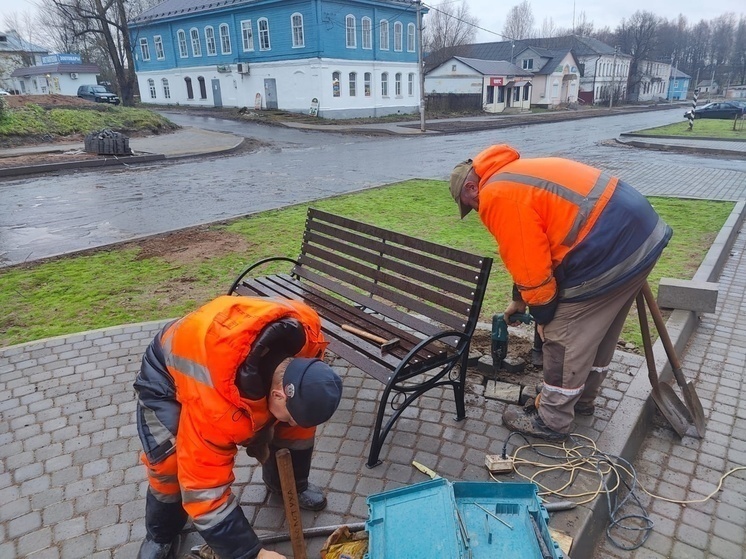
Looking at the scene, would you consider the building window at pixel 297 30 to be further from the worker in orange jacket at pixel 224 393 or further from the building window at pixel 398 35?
the worker in orange jacket at pixel 224 393

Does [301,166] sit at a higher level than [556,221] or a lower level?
lower

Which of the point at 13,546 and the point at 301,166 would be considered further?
the point at 301,166

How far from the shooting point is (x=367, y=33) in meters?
33.9

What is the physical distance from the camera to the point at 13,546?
261cm

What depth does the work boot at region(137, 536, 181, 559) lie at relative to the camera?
2.46m

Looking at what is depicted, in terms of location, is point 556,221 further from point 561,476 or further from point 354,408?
point 354,408

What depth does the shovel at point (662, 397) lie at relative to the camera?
346 centimetres

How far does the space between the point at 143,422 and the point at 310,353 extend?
2.56 feet

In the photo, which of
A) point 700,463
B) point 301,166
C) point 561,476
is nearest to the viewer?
point 561,476

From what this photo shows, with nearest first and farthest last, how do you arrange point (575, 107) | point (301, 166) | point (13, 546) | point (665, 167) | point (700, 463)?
1. point (13, 546)
2. point (700, 463)
3. point (665, 167)
4. point (301, 166)
5. point (575, 107)

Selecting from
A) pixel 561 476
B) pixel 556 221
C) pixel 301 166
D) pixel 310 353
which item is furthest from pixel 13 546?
pixel 301 166

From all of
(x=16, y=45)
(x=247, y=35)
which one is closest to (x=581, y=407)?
(x=247, y=35)

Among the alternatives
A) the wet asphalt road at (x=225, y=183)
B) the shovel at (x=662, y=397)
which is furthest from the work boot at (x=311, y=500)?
the wet asphalt road at (x=225, y=183)

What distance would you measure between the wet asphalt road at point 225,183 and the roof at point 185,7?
1781 centimetres
